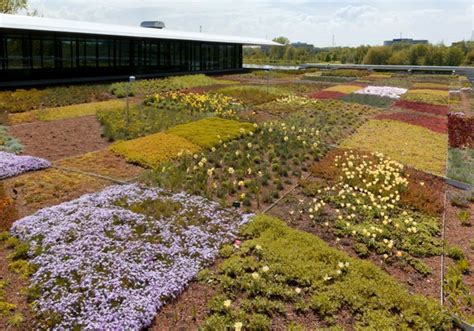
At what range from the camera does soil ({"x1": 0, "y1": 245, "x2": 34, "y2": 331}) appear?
4648 millimetres

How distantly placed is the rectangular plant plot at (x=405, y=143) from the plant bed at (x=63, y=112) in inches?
382

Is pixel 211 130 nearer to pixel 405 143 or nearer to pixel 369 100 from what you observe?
pixel 405 143

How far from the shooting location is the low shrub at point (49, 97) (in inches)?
640

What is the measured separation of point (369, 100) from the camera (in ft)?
78.2

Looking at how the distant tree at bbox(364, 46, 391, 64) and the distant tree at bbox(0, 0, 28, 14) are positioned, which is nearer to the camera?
the distant tree at bbox(0, 0, 28, 14)

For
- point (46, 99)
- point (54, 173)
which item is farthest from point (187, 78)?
point (54, 173)

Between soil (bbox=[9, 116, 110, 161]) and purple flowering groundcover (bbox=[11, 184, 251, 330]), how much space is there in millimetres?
3937

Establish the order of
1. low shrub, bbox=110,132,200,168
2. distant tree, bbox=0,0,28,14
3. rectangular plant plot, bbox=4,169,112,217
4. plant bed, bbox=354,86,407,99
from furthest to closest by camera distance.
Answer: distant tree, bbox=0,0,28,14 → plant bed, bbox=354,86,407,99 → low shrub, bbox=110,132,200,168 → rectangular plant plot, bbox=4,169,112,217

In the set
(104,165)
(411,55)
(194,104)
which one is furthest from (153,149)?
(411,55)

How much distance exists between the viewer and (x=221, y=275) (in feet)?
18.9

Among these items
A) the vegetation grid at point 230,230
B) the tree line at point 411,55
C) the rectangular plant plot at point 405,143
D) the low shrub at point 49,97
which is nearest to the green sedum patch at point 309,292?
the vegetation grid at point 230,230

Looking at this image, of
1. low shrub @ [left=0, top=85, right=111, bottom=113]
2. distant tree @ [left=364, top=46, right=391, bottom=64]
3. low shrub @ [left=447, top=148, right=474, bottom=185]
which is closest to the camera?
low shrub @ [left=447, top=148, right=474, bottom=185]

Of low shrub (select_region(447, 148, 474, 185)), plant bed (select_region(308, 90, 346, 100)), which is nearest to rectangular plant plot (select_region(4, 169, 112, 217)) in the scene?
low shrub (select_region(447, 148, 474, 185))

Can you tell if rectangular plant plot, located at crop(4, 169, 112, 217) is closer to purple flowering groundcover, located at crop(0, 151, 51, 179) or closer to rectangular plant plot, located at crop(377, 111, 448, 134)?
purple flowering groundcover, located at crop(0, 151, 51, 179)
